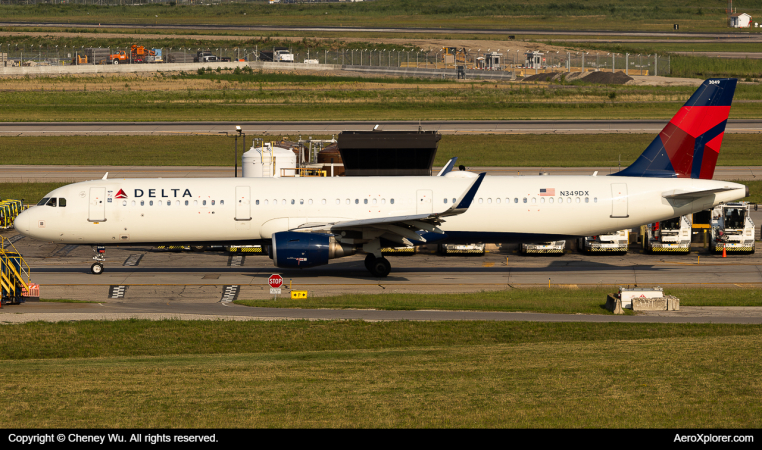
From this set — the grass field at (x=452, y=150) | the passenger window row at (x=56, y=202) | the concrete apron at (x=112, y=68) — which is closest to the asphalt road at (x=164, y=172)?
the grass field at (x=452, y=150)

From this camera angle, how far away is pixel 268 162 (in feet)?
155

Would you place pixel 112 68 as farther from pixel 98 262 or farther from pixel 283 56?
pixel 98 262

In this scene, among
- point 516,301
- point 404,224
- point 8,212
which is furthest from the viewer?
point 8,212

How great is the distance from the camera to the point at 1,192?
187 feet

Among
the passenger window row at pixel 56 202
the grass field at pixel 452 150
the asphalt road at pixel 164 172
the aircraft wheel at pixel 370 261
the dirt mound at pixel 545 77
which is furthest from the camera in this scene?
the dirt mound at pixel 545 77

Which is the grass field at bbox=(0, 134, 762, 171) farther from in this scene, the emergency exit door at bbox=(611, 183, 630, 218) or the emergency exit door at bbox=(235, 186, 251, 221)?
the emergency exit door at bbox=(235, 186, 251, 221)

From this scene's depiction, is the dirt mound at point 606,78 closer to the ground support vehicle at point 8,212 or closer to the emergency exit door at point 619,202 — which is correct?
the emergency exit door at point 619,202

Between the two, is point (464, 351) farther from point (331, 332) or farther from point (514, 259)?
point (514, 259)

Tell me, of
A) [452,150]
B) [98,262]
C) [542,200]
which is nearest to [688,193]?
[542,200]

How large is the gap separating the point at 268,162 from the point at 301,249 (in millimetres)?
13552

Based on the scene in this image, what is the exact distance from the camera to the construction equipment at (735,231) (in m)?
41.7

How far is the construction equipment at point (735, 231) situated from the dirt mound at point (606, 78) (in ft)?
268

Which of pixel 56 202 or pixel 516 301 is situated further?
pixel 56 202
